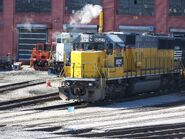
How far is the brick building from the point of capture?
54.3 meters

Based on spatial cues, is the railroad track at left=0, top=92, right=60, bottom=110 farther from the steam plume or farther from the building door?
the building door

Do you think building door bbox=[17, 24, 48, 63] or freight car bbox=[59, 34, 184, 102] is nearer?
freight car bbox=[59, 34, 184, 102]

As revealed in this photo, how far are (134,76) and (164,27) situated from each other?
1187 inches

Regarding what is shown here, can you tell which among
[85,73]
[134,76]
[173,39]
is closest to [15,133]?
[85,73]

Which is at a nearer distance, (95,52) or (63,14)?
(95,52)

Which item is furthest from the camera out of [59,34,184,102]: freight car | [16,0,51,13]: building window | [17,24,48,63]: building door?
[17,24,48,63]: building door

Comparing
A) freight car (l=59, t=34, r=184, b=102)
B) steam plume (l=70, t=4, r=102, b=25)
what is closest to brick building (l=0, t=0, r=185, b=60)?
steam plume (l=70, t=4, r=102, b=25)

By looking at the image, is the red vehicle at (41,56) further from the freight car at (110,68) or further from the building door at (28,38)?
the freight car at (110,68)

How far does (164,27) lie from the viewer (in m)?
54.6

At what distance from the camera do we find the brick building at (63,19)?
54281 millimetres

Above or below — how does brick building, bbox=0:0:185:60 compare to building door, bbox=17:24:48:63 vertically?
above

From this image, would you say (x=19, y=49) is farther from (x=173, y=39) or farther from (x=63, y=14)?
(x=173, y=39)

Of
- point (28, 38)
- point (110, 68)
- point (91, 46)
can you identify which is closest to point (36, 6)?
point (28, 38)

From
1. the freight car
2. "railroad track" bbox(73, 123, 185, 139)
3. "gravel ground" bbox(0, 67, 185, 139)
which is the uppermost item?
the freight car
